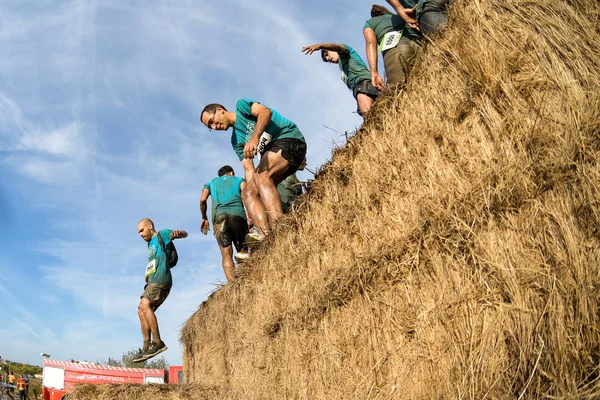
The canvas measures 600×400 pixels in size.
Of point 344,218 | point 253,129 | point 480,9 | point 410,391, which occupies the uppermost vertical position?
point 253,129

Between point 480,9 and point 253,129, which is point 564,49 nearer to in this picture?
point 480,9

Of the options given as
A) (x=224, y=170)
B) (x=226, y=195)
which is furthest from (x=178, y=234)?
(x=226, y=195)

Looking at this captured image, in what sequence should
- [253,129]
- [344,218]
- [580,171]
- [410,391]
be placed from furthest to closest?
1. [253,129]
2. [344,218]
3. [410,391]
4. [580,171]

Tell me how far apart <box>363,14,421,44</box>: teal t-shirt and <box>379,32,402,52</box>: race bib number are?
0.22ft

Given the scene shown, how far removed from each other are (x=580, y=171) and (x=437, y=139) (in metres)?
0.77

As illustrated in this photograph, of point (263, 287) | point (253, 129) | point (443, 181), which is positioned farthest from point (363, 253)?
point (253, 129)

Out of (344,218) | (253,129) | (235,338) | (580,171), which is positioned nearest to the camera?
(580,171)

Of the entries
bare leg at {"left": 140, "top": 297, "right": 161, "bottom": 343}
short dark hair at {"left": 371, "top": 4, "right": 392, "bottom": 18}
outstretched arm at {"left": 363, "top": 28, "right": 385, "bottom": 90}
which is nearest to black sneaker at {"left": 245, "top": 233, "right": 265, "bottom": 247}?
outstretched arm at {"left": 363, "top": 28, "right": 385, "bottom": 90}

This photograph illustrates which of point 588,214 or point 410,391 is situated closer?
point 588,214

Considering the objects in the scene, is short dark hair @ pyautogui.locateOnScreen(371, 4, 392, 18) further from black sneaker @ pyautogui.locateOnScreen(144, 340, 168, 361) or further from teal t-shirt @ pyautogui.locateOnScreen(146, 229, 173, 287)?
black sneaker @ pyautogui.locateOnScreen(144, 340, 168, 361)

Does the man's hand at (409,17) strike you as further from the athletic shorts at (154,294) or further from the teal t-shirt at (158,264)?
the athletic shorts at (154,294)

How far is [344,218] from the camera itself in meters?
3.34

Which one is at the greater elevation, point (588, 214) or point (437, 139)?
point (437, 139)

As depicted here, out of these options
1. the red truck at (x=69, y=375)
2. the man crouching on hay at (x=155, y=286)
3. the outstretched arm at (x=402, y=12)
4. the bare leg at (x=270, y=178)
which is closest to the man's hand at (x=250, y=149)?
the bare leg at (x=270, y=178)
